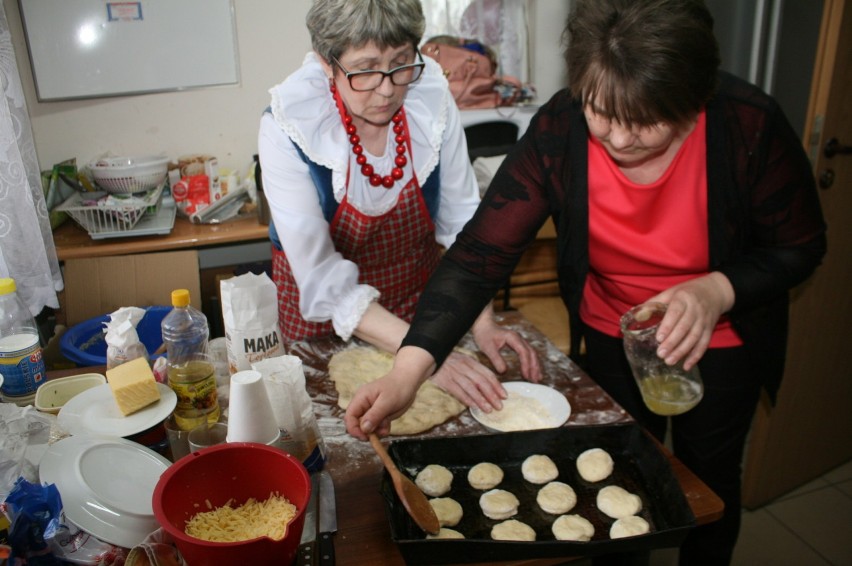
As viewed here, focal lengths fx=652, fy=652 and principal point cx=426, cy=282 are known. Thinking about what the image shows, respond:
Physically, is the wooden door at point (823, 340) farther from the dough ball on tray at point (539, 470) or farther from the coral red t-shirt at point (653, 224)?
the dough ball on tray at point (539, 470)

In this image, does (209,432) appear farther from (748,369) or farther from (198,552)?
(748,369)

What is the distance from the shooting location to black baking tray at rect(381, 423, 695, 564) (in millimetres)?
966

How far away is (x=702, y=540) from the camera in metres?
1.58

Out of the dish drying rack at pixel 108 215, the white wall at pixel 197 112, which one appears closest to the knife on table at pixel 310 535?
the dish drying rack at pixel 108 215

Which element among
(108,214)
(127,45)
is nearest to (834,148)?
(108,214)

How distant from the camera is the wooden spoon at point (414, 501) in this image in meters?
1.04

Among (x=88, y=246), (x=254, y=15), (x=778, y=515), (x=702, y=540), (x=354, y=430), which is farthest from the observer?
(x=254, y=15)

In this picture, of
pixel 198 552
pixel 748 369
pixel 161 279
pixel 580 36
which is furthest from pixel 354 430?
pixel 161 279

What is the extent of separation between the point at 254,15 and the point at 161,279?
1383mm

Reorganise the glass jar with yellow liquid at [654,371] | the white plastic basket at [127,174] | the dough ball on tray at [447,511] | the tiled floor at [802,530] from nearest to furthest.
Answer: the dough ball on tray at [447,511], the glass jar with yellow liquid at [654,371], the tiled floor at [802,530], the white plastic basket at [127,174]

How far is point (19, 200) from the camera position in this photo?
1612 millimetres

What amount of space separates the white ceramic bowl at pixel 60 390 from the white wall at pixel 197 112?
200 cm

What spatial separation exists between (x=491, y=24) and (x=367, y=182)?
196 centimetres

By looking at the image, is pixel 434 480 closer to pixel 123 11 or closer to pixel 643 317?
pixel 643 317
